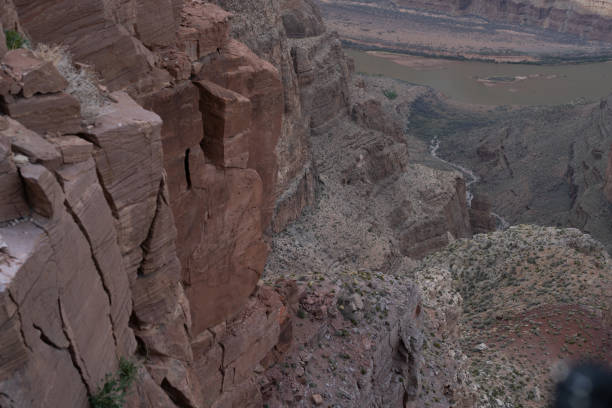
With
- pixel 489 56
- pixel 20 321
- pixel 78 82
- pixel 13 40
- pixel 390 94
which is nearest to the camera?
pixel 20 321

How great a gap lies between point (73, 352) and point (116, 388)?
172cm

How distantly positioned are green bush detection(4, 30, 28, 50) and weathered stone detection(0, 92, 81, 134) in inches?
54.1

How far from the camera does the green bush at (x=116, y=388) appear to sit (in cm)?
965

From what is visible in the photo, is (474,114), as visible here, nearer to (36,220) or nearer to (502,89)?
(502,89)

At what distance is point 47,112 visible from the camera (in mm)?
8750

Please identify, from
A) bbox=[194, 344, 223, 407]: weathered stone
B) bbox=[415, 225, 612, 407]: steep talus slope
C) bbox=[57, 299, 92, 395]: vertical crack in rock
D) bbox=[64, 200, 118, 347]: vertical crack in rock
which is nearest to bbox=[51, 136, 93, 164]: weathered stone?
bbox=[64, 200, 118, 347]: vertical crack in rock

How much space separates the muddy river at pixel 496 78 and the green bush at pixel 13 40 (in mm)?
129833

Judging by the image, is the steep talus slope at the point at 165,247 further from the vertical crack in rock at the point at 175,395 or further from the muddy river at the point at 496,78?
the muddy river at the point at 496,78

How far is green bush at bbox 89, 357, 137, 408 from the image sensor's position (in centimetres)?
965

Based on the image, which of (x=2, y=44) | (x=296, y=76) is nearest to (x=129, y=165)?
(x=2, y=44)

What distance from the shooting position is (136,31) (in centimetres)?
1222

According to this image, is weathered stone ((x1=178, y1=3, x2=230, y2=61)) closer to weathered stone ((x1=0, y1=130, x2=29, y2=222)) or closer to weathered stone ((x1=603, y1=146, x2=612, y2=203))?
weathered stone ((x1=0, y1=130, x2=29, y2=222))

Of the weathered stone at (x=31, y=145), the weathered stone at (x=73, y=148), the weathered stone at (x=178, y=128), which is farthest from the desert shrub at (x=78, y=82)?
the weathered stone at (x=178, y=128)

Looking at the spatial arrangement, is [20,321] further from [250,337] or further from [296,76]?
[296,76]
